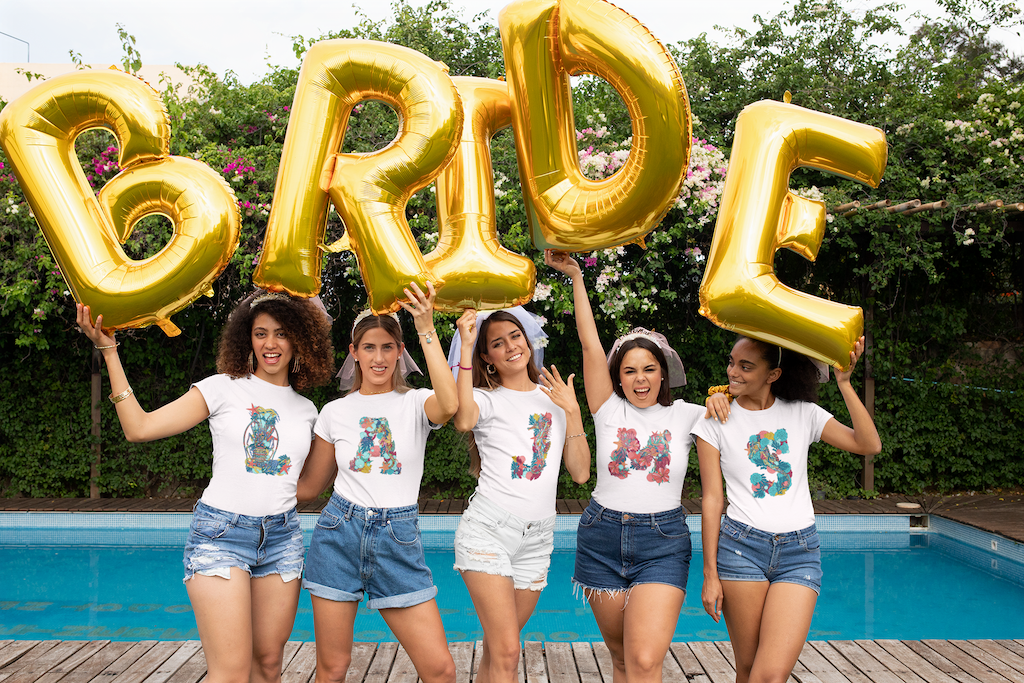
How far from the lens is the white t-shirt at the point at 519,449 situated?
8.00ft

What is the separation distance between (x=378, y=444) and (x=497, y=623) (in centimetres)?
68

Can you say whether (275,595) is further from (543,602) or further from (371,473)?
(543,602)

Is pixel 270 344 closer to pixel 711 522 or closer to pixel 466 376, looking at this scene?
pixel 466 376

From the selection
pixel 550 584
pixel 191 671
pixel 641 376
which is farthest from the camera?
pixel 550 584

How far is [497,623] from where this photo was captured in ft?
7.56

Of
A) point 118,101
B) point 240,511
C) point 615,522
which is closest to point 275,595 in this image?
point 240,511

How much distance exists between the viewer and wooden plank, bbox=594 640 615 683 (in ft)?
10.4

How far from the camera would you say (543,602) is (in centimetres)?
545

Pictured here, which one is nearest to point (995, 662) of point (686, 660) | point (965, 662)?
point (965, 662)

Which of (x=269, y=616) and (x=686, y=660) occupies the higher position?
(x=269, y=616)

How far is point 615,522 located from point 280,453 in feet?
3.68

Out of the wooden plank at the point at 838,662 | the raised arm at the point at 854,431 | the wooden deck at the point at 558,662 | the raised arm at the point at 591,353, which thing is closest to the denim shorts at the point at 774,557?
the raised arm at the point at 854,431

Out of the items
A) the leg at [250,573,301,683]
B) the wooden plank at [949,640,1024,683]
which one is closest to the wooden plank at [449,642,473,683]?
the leg at [250,573,301,683]

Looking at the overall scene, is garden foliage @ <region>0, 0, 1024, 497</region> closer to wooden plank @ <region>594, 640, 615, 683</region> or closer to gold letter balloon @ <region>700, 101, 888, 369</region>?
wooden plank @ <region>594, 640, 615, 683</region>
